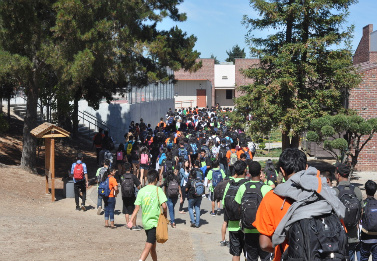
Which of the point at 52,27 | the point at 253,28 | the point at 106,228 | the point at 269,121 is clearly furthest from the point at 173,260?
the point at 253,28

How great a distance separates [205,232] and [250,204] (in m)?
6.05

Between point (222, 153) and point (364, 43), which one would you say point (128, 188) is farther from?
point (364, 43)

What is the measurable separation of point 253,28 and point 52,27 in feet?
28.0

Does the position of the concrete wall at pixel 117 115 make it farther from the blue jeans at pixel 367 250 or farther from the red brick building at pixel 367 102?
the blue jeans at pixel 367 250

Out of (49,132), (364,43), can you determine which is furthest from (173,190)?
(364,43)

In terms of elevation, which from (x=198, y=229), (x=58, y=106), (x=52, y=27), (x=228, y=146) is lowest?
(x=198, y=229)

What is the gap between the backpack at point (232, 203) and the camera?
24.8ft

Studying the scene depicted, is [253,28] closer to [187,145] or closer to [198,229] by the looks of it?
[187,145]

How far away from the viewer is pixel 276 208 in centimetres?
375

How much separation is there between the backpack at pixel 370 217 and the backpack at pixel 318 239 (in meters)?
3.80

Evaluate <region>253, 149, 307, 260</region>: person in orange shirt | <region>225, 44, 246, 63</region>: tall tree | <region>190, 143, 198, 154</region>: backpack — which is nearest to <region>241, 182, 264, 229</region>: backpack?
<region>253, 149, 307, 260</region>: person in orange shirt

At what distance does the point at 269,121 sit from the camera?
20859mm

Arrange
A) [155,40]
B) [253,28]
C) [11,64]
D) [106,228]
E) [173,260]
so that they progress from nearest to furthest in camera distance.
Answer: [173,260] < [106,228] < [11,64] < [253,28] < [155,40]

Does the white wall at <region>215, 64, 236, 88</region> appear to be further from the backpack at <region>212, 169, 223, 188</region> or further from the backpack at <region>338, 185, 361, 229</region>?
the backpack at <region>338, 185, 361, 229</region>
